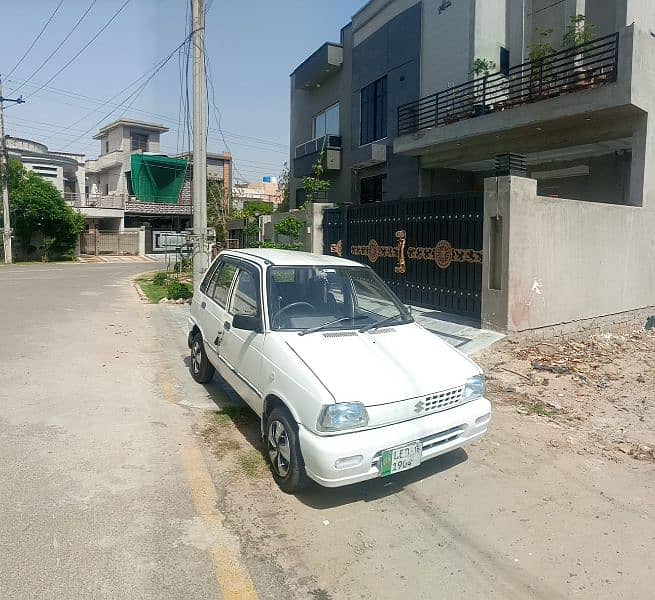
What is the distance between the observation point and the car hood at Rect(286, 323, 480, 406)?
12.5 feet

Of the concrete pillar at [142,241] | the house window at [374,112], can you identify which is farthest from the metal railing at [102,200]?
the house window at [374,112]

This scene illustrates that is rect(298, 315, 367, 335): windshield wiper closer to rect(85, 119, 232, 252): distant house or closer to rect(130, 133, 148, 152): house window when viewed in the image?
rect(85, 119, 232, 252): distant house

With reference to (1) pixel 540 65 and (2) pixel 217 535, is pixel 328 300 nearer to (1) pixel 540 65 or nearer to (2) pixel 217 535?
(2) pixel 217 535

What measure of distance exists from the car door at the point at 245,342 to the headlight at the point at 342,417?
1005 mm

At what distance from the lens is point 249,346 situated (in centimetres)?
483

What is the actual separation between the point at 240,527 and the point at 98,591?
0.93 metres

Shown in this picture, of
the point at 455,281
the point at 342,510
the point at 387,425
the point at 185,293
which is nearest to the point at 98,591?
the point at 342,510

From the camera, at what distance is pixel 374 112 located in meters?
19.1

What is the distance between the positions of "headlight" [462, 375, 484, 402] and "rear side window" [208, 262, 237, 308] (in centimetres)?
278

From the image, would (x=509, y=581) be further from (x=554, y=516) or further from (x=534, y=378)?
(x=534, y=378)

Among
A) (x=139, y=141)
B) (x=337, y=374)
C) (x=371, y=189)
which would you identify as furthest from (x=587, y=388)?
(x=139, y=141)

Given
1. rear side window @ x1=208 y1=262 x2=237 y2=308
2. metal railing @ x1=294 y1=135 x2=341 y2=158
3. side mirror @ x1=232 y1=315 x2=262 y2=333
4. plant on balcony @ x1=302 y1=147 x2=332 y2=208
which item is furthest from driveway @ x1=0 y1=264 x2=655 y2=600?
metal railing @ x1=294 y1=135 x2=341 y2=158

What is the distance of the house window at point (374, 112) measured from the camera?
61.1ft

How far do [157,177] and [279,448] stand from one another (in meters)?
46.3
